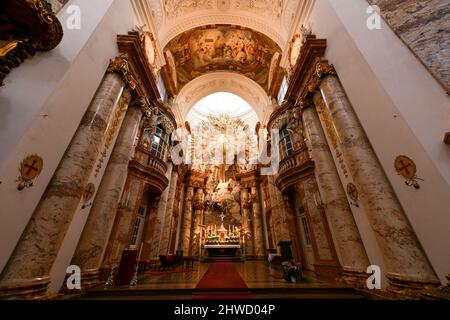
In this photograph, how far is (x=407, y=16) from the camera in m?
4.14

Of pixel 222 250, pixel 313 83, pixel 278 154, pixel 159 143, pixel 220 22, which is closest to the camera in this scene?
pixel 313 83

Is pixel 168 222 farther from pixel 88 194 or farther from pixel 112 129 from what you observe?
pixel 112 129

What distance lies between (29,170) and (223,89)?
1419 cm

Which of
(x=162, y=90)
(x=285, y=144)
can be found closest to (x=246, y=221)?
(x=285, y=144)

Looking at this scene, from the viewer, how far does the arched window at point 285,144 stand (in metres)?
8.34

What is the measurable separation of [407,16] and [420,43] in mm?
942

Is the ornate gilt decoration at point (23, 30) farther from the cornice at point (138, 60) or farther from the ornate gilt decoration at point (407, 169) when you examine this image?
the ornate gilt decoration at point (407, 169)

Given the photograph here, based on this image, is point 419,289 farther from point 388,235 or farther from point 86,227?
point 86,227

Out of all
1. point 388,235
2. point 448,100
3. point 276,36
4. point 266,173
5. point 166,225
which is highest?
point 276,36

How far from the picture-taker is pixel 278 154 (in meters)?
9.28

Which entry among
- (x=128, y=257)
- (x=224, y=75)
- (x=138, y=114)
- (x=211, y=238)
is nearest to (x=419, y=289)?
(x=128, y=257)

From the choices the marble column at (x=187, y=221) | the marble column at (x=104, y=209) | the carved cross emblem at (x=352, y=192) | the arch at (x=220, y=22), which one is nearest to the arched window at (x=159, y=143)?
the marble column at (x=104, y=209)

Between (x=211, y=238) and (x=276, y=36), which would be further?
(x=211, y=238)

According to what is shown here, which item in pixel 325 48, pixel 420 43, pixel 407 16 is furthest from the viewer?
pixel 325 48
